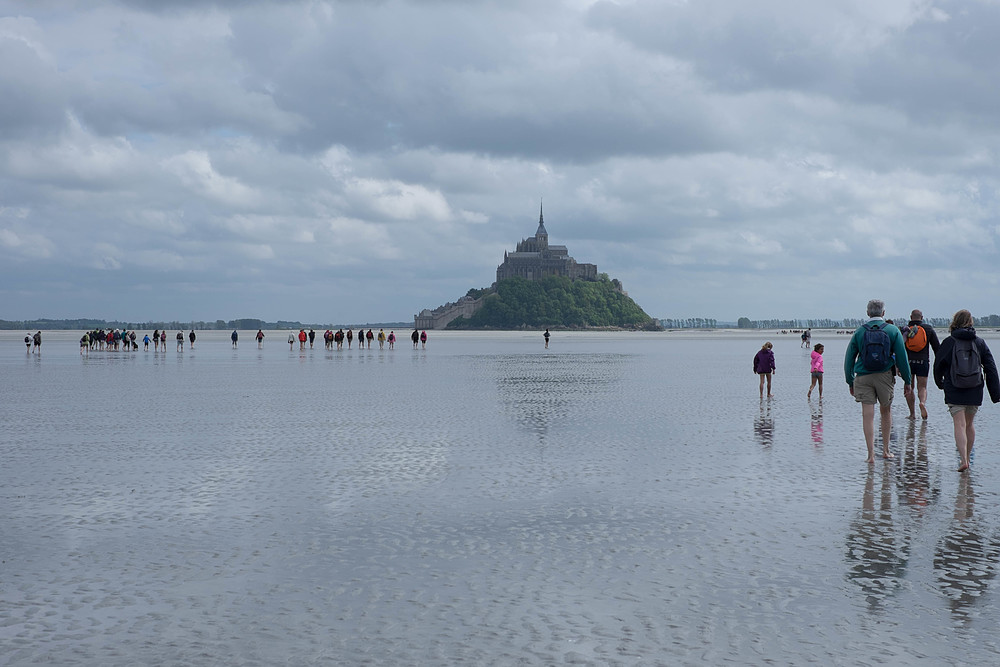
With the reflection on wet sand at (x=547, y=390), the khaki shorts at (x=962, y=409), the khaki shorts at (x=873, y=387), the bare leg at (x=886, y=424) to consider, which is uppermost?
the khaki shorts at (x=873, y=387)

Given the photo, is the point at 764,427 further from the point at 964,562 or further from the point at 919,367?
the point at 964,562

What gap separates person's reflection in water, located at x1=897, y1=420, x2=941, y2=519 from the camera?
864cm

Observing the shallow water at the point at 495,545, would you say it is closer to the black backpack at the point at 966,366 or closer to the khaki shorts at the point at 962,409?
the khaki shorts at the point at 962,409

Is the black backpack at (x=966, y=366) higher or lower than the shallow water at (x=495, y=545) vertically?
higher

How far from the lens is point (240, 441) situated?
13312 millimetres

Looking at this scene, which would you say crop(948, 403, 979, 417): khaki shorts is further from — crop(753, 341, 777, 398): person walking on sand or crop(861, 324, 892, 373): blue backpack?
crop(753, 341, 777, 398): person walking on sand

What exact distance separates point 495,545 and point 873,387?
21.6 ft

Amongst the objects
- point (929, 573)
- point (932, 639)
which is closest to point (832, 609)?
point (932, 639)

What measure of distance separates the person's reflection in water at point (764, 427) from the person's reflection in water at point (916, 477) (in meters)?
1.81

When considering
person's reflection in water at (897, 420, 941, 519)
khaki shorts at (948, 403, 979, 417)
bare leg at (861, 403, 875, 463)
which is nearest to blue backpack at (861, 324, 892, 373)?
bare leg at (861, 403, 875, 463)

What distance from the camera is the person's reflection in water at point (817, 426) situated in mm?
13301

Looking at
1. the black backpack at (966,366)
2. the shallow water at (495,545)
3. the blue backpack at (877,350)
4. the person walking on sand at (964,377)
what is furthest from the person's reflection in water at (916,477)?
the blue backpack at (877,350)

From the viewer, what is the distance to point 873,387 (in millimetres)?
11508

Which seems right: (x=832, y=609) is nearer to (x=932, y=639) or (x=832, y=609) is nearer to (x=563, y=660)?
(x=932, y=639)
